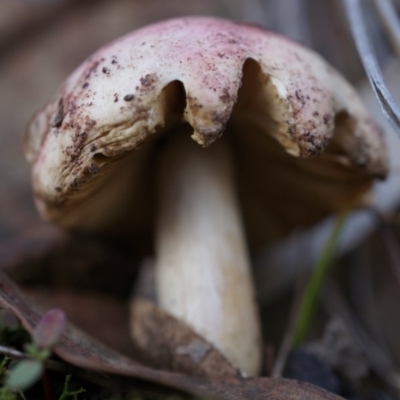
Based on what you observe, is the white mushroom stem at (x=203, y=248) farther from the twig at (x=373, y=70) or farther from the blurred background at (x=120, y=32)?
the blurred background at (x=120, y=32)

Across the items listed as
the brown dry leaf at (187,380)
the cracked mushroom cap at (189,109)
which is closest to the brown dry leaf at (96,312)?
the cracked mushroom cap at (189,109)

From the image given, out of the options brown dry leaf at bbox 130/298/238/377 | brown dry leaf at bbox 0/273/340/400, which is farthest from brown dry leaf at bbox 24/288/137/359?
brown dry leaf at bbox 0/273/340/400

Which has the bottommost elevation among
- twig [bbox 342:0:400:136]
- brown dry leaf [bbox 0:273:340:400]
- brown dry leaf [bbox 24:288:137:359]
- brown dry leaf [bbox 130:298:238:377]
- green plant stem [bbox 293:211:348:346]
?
green plant stem [bbox 293:211:348:346]

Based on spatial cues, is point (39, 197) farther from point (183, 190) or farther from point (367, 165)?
point (367, 165)

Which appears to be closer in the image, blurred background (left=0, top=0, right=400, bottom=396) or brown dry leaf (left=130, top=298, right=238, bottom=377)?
brown dry leaf (left=130, top=298, right=238, bottom=377)

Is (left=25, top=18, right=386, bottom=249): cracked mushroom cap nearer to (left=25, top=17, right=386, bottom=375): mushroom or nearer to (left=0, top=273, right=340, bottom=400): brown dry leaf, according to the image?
(left=25, top=17, right=386, bottom=375): mushroom

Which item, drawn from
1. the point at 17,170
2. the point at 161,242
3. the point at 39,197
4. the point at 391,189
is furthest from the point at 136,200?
the point at 17,170

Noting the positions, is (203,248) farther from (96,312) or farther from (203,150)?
(96,312)

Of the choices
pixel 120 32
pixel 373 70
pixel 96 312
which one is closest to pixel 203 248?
pixel 96 312
